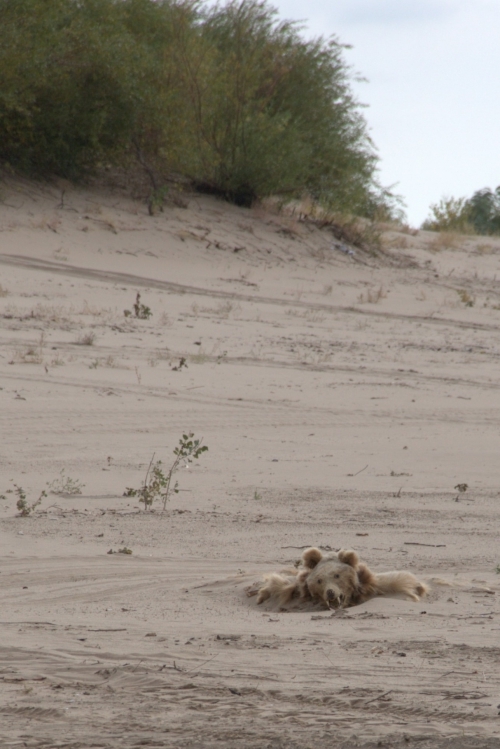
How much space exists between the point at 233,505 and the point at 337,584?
188cm

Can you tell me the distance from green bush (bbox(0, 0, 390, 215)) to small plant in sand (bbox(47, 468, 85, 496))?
1127cm

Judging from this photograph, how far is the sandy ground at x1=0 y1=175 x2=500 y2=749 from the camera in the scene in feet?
9.00

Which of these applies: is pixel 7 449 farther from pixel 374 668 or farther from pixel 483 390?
pixel 483 390

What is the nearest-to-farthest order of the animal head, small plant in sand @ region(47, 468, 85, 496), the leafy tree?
the animal head
small plant in sand @ region(47, 468, 85, 496)
the leafy tree

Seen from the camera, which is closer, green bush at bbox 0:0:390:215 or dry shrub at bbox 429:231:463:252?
green bush at bbox 0:0:390:215

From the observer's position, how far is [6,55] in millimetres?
15438

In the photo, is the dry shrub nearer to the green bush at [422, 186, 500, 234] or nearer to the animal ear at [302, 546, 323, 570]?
the green bush at [422, 186, 500, 234]

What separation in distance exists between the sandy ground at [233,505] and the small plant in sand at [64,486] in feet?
0.07

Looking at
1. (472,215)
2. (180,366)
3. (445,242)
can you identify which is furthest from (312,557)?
(472,215)

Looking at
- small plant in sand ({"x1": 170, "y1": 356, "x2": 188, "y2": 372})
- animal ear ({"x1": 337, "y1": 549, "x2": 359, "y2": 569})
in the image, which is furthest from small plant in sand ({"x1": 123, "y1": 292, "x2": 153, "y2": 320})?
animal ear ({"x1": 337, "y1": 549, "x2": 359, "y2": 569})

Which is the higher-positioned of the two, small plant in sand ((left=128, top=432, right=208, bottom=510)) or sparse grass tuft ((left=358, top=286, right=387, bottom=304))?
sparse grass tuft ((left=358, top=286, right=387, bottom=304))

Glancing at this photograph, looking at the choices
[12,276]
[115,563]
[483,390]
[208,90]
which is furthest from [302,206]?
[115,563]

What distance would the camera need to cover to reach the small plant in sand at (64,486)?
5801 millimetres

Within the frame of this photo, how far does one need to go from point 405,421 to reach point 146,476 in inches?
124
